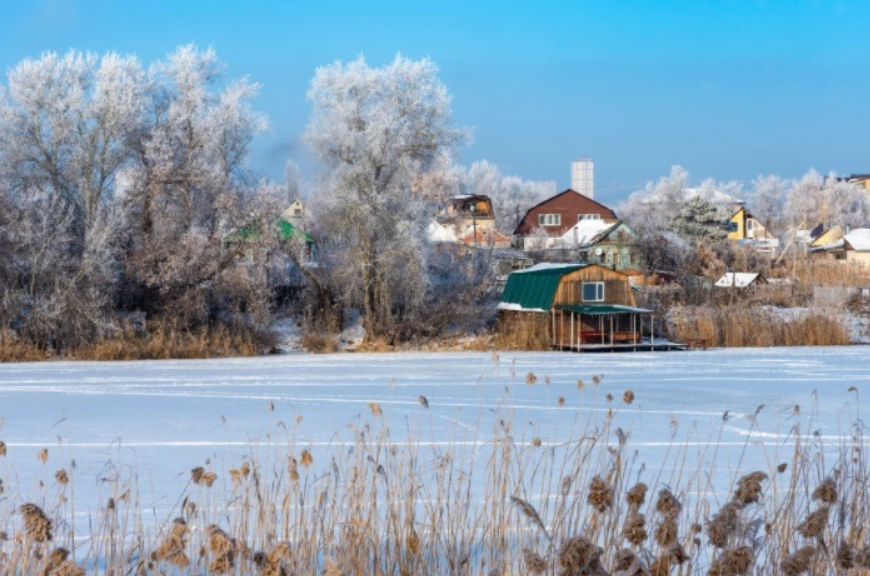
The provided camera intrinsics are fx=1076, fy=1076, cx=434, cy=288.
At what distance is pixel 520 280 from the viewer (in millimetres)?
33812

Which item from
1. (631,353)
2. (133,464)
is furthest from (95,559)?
(631,353)

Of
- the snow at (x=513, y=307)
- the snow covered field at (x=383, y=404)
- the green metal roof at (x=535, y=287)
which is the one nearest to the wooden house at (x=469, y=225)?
the green metal roof at (x=535, y=287)

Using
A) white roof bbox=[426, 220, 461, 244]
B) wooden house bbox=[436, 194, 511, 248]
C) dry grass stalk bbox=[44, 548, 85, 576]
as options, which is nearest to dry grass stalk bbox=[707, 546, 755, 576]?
dry grass stalk bbox=[44, 548, 85, 576]

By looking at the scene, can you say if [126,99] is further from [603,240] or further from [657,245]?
[657,245]

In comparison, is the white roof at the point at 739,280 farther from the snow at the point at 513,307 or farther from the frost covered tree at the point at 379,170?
the frost covered tree at the point at 379,170

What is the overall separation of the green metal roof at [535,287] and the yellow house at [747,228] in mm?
46355

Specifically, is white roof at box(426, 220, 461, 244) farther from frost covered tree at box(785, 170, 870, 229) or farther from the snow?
frost covered tree at box(785, 170, 870, 229)

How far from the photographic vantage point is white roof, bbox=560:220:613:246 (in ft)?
169

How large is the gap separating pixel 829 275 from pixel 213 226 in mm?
27433

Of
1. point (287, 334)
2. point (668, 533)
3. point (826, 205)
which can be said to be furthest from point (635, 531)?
point (826, 205)

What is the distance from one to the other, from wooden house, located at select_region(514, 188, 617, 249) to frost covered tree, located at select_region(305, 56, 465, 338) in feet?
106

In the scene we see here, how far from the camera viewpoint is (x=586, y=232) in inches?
2093

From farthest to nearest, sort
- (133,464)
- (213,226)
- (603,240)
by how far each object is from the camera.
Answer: (603,240)
(213,226)
(133,464)

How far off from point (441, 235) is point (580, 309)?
37.4 feet
